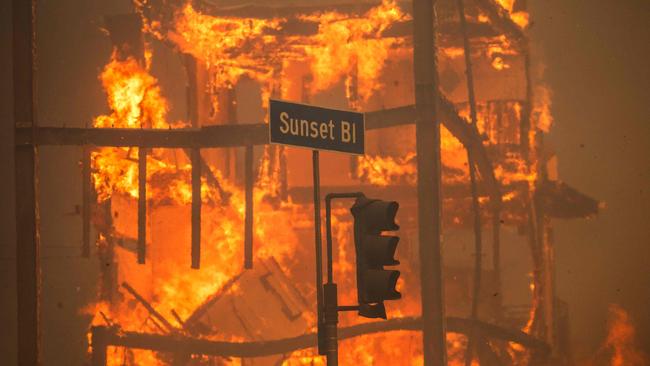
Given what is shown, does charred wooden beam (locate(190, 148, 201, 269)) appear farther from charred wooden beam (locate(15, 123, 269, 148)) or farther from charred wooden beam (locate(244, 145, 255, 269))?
charred wooden beam (locate(244, 145, 255, 269))

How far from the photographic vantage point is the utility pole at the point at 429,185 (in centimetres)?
1054

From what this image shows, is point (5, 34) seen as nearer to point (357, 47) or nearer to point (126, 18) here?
point (126, 18)

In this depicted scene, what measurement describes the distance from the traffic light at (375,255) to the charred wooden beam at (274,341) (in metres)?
8.62

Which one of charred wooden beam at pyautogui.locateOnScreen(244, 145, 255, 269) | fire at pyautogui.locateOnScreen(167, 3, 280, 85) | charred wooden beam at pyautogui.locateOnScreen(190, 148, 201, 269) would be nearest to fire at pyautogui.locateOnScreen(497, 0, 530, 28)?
fire at pyautogui.locateOnScreen(167, 3, 280, 85)

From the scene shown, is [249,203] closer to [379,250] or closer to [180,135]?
[180,135]

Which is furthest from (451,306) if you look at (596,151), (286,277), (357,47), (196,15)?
(196,15)

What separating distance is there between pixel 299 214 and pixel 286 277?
1.63 metres

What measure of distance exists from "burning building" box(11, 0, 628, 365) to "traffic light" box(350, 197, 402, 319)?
35.1 feet

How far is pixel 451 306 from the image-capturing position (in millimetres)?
17250

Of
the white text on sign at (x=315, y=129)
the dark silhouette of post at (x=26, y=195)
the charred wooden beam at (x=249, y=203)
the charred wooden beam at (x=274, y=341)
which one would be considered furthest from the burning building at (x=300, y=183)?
the white text on sign at (x=315, y=129)

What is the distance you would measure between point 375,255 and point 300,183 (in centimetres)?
1333

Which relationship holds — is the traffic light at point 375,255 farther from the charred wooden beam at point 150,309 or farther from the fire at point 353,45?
the fire at point 353,45

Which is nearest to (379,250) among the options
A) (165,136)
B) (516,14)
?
(165,136)

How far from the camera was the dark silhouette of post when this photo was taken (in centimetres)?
1104
